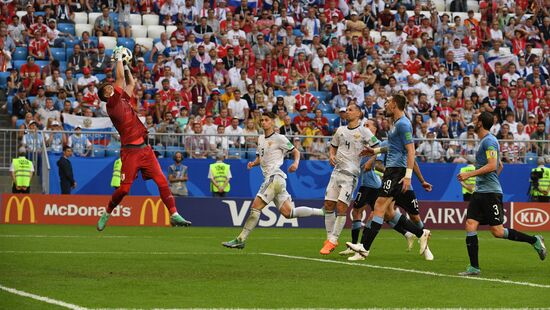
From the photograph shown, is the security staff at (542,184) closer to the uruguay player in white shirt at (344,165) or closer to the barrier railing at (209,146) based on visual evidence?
the barrier railing at (209,146)

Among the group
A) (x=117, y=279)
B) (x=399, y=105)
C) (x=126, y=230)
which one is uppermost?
(x=399, y=105)

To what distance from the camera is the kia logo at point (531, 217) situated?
99.4ft

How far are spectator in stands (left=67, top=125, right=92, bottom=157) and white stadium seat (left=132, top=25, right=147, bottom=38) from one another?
220 inches

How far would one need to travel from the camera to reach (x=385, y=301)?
429 inches

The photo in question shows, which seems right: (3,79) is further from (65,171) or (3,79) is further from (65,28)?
(65,171)

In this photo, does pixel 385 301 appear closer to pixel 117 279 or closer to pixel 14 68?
pixel 117 279

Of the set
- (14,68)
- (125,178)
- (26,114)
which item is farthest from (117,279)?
(14,68)

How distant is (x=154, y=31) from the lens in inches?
1358

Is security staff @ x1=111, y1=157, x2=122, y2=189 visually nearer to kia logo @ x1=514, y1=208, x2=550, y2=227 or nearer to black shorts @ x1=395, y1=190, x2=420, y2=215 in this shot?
kia logo @ x1=514, y1=208, x2=550, y2=227

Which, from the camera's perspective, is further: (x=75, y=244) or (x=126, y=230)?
(x=126, y=230)

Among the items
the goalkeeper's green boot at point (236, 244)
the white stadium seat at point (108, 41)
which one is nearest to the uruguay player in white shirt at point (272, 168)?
the goalkeeper's green boot at point (236, 244)

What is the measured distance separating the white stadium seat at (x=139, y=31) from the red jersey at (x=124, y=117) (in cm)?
1750

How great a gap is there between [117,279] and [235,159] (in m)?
18.0

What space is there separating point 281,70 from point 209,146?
13.7ft
